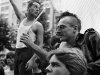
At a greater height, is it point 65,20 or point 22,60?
point 65,20

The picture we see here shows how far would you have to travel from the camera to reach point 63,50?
6.54 feet

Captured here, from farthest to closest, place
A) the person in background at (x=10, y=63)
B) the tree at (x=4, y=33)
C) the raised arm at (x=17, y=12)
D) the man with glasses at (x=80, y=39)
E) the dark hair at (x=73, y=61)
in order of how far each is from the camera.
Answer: the tree at (x=4, y=33), the person in background at (x=10, y=63), the raised arm at (x=17, y=12), the man with glasses at (x=80, y=39), the dark hair at (x=73, y=61)

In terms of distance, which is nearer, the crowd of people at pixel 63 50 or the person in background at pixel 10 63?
the crowd of people at pixel 63 50

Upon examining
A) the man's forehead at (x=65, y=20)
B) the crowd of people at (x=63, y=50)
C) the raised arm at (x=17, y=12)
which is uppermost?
the raised arm at (x=17, y=12)

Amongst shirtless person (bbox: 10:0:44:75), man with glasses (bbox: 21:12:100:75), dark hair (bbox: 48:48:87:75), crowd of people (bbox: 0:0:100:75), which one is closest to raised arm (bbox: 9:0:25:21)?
crowd of people (bbox: 0:0:100:75)

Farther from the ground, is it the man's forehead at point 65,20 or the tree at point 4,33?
the man's forehead at point 65,20

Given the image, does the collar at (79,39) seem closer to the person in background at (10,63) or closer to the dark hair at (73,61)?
the dark hair at (73,61)

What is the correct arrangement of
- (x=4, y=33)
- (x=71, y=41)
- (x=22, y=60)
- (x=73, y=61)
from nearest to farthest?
(x=73, y=61) → (x=71, y=41) → (x=22, y=60) → (x=4, y=33)

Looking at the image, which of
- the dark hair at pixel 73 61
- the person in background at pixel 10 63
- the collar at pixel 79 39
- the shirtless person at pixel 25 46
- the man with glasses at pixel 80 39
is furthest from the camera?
the person in background at pixel 10 63

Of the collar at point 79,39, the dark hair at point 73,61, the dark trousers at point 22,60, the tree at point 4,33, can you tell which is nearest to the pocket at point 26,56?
the dark trousers at point 22,60

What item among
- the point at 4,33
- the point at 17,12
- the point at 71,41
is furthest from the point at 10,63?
the point at 4,33

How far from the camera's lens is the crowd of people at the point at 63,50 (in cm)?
196

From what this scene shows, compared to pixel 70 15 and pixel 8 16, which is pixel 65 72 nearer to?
pixel 70 15

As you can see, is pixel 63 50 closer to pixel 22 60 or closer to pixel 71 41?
pixel 71 41
